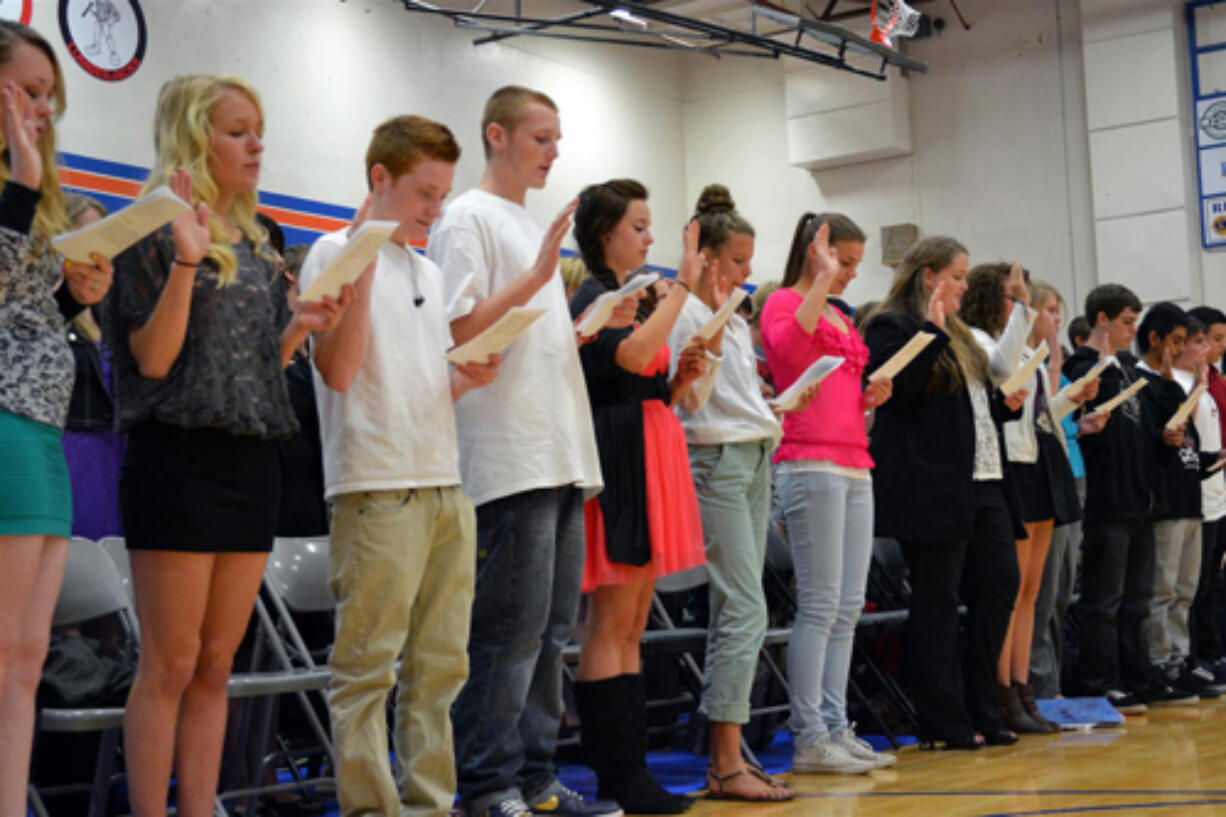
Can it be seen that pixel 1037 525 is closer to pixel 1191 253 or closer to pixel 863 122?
pixel 1191 253

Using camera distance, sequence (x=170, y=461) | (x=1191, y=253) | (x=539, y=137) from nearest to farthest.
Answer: (x=170, y=461), (x=539, y=137), (x=1191, y=253)

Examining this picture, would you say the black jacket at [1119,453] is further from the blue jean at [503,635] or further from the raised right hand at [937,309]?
the blue jean at [503,635]

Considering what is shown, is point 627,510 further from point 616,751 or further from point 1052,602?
point 1052,602

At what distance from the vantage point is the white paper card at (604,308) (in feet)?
9.41

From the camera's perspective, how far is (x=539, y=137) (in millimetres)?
3002

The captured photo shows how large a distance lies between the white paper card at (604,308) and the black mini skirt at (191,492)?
848mm

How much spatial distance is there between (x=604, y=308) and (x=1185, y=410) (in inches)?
144

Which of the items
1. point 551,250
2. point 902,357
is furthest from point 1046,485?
point 551,250

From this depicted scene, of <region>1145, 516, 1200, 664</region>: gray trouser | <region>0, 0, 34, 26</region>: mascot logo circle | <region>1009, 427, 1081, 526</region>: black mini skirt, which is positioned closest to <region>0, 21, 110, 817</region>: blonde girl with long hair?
<region>1009, 427, 1081, 526</region>: black mini skirt

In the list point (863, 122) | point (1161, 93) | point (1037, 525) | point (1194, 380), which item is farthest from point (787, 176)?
point (1037, 525)

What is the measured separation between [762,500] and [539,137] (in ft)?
3.82

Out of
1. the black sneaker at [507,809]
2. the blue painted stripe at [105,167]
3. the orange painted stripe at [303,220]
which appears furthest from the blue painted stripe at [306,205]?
the black sneaker at [507,809]

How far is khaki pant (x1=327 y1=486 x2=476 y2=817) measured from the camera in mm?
2416

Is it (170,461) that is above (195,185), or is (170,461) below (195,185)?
below
